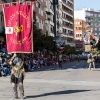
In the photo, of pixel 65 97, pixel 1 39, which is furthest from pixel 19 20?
pixel 1 39

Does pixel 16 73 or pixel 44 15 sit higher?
pixel 44 15

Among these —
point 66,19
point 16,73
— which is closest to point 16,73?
point 16,73

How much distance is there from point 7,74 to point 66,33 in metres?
94.9

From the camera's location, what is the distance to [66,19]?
11994cm

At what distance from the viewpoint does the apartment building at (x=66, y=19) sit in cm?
10894

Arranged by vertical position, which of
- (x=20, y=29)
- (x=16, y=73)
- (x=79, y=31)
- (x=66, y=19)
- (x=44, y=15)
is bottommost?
(x=16, y=73)

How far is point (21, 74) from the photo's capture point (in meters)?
11.6

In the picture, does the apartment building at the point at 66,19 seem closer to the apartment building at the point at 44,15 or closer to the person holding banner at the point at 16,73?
the apartment building at the point at 44,15

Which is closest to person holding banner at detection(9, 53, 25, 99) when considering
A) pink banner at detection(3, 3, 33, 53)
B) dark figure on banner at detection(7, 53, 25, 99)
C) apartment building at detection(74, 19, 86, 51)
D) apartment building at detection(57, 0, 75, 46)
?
dark figure on banner at detection(7, 53, 25, 99)

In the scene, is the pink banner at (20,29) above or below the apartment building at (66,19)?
below

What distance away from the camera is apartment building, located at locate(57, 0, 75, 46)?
108938 millimetres

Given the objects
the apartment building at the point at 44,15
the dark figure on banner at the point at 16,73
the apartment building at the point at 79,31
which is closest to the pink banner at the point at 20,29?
the dark figure on banner at the point at 16,73

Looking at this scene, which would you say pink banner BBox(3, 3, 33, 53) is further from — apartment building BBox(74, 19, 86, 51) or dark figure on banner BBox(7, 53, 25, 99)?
apartment building BBox(74, 19, 86, 51)

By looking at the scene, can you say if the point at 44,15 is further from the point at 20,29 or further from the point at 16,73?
the point at 16,73
